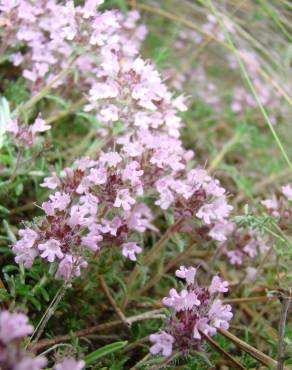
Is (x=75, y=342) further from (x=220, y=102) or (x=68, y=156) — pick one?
(x=220, y=102)

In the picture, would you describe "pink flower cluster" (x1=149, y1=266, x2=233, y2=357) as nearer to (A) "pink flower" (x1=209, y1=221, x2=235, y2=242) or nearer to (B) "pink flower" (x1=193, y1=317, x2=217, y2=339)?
(B) "pink flower" (x1=193, y1=317, x2=217, y2=339)

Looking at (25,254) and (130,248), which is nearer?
(25,254)

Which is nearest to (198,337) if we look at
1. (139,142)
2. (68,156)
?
(139,142)

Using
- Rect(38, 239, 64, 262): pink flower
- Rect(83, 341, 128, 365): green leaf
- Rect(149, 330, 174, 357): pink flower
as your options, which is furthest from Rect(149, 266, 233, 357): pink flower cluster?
Rect(38, 239, 64, 262): pink flower

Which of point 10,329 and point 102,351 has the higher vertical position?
point 10,329

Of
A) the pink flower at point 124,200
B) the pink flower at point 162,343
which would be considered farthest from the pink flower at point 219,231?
the pink flower at point 162,343

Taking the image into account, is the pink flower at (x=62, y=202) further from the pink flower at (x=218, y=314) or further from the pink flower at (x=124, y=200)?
the pink flower at (x=218, y=314)

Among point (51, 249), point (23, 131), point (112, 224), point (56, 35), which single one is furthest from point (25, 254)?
point (56, 35)

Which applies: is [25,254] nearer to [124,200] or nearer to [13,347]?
[124,200]
